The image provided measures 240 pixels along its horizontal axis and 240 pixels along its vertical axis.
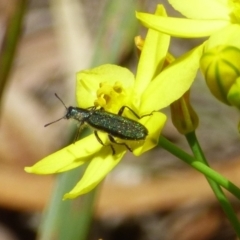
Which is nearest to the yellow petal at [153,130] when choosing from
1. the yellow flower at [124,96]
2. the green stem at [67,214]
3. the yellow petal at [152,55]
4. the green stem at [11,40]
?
the yellow flower at [124,96]

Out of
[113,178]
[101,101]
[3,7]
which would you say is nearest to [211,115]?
[113,178]

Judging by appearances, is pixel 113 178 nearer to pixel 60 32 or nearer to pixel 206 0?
pixel 60 32

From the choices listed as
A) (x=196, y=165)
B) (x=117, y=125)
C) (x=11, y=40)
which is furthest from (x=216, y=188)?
(x=11, y=40)

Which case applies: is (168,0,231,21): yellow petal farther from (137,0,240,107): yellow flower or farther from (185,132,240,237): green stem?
(185,132,240,237): green stem

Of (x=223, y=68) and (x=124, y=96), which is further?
(x=124, y=96)

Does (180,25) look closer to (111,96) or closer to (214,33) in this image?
(214,33)

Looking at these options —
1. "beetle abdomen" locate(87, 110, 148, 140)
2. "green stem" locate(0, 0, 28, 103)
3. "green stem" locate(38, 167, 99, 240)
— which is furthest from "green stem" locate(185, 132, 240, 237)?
"green stem" locate(0, 0, 28, 103)

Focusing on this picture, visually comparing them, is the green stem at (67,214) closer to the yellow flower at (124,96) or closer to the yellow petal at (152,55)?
the yellow flower at (124,96)
